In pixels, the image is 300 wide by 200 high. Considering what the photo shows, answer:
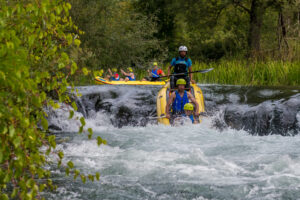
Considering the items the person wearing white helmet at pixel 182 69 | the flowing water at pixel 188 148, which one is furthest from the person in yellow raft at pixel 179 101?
the person wearing white helmet at pixel 182 69

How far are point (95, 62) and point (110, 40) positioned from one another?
4.92ft

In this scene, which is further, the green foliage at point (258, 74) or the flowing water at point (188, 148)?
the green foliage at point (258, 74)

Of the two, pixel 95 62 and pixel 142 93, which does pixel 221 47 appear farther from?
pixel 142 93

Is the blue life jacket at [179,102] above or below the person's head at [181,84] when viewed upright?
below

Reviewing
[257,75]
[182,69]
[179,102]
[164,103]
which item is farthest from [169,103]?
[257,75]

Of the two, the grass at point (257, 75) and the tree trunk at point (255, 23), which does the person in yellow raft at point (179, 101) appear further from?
the tree trunk at point (255, 23)

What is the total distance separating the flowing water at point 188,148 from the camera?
449 centimetres

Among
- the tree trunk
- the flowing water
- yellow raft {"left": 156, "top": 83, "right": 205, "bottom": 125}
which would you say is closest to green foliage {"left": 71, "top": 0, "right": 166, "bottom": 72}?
the tree trunk

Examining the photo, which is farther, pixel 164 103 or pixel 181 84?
pixel 164 103

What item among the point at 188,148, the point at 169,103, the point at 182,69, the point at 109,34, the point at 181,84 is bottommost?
the point at 188,148

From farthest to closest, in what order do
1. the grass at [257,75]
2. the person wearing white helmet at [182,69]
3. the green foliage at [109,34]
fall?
the green foliage at [109,34] < the grass at [257,75] < the person wearing white helmet at [182,69]

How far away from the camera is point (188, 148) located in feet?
20.9

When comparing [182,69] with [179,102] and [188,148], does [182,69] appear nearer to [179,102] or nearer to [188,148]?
[179,102]

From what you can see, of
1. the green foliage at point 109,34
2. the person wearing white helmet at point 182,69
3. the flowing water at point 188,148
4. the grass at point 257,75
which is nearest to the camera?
the flowing water at point 188,148
